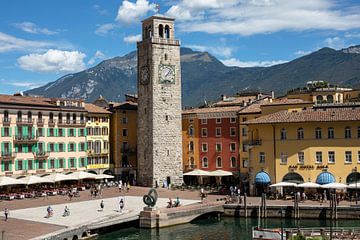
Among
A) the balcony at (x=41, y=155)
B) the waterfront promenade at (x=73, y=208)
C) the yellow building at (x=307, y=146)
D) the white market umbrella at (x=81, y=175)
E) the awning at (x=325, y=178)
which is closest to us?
the waterfront promenade at (x=73, y=208)

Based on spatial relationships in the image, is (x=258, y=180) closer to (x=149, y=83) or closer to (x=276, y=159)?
(x=276, y=159)

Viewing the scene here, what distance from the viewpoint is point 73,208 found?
60031 mm

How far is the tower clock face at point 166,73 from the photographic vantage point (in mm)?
83062

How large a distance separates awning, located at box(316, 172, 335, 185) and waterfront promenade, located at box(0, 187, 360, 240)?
2891 millimetres

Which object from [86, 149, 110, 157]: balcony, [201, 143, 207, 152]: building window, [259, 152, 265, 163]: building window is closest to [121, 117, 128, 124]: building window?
[86, 149, 110, 157]: balcony

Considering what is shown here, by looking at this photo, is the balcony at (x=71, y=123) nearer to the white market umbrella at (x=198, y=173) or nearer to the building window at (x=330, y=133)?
the white market umbrella at (x=198, y=173)

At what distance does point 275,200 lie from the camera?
64688 mm

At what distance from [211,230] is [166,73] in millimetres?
33639

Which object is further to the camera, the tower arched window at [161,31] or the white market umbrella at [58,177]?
the tower arched window at [161,31]

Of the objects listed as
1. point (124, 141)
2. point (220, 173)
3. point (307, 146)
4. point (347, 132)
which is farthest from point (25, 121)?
point (347, 132)

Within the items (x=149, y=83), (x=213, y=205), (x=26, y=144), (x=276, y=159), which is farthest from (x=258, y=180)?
(x=26, y=144)

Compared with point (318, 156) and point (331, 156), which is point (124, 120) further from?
point (331, 156)

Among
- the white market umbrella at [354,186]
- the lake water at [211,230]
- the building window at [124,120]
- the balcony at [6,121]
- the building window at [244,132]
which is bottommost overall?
the lake water at [211,230]

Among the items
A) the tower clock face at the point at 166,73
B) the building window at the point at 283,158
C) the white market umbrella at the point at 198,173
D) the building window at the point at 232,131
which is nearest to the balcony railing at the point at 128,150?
the white market umbrella at the point at 198,173
